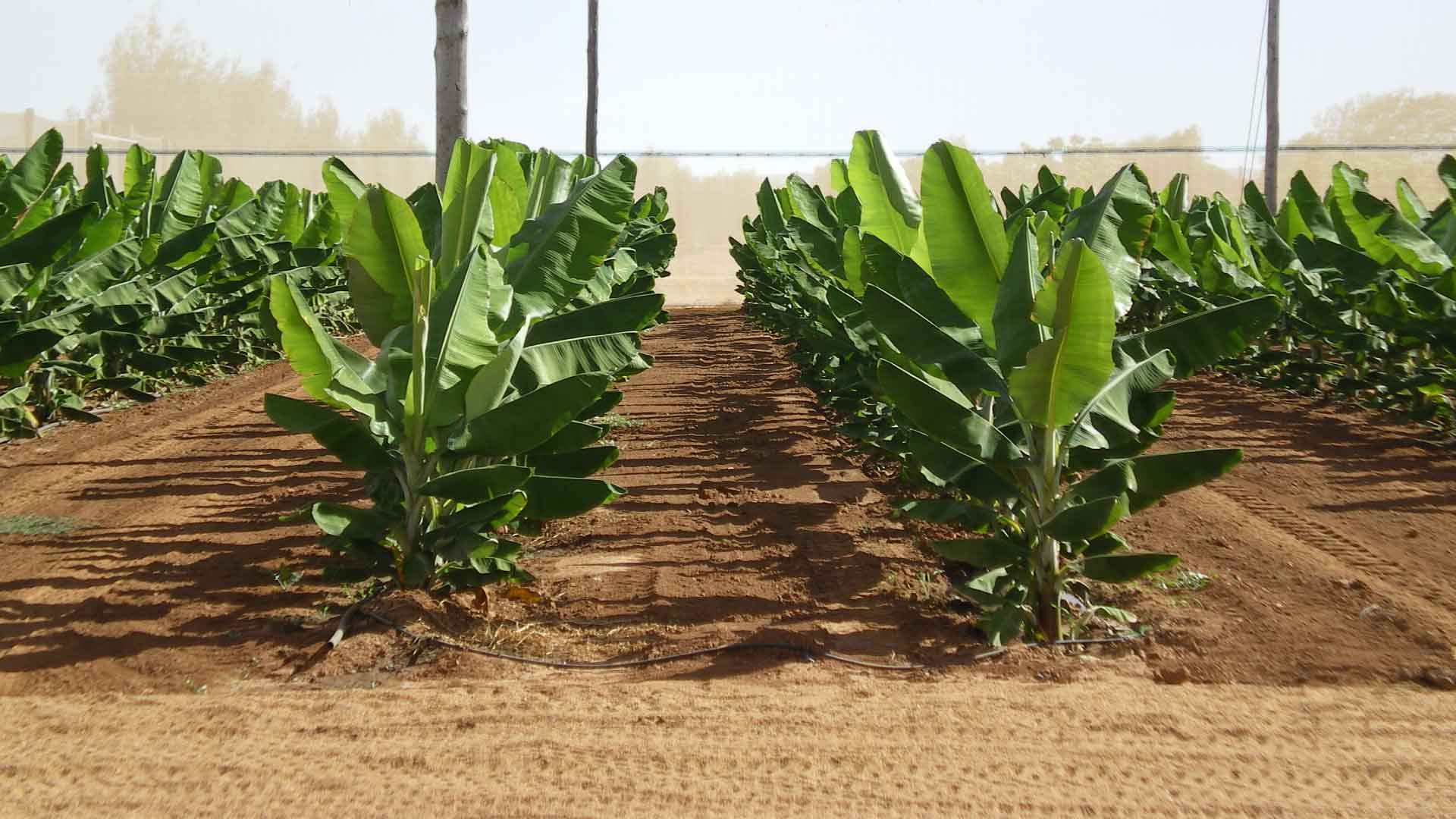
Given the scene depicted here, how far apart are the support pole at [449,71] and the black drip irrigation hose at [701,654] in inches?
216

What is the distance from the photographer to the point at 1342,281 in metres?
8.68

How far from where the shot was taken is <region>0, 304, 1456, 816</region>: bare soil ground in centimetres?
297

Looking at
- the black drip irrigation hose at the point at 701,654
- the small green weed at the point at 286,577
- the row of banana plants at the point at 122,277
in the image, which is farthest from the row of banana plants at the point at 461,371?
the row of banana plants at the point at 122,277

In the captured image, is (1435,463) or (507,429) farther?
(1435,463)

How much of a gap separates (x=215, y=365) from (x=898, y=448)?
7.99 m

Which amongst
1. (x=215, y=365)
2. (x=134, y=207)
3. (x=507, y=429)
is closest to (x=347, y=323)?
(x=215, y=365)

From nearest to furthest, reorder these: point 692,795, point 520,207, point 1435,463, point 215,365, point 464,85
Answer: point 692,795 < point 520,207 < point 1435,463 < point 464,85 < point 215,365

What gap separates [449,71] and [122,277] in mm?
2849

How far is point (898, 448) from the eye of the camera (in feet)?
19.1

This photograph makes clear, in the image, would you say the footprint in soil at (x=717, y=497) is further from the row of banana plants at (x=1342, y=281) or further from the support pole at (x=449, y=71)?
the row of banana plants at (x=1342, y=281)

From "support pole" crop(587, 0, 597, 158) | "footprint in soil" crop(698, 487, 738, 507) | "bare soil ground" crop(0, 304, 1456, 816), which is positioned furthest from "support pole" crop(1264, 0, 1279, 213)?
"footprint in soil" crop(698, 487, 738, 507)

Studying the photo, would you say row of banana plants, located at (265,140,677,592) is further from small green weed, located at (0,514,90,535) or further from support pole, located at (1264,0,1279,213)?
support pole, located at (1264,0,1279,213)

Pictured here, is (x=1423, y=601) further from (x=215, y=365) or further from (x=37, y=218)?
(x=215, y=365)

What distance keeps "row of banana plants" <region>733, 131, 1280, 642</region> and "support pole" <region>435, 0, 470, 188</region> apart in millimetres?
5108
